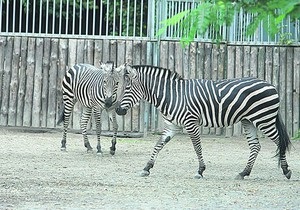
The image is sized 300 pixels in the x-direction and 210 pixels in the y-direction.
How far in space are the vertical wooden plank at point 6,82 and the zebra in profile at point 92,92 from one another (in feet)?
8.78

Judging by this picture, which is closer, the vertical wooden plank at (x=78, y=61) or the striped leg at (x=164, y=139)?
the striped leg at (x=164, y=139)

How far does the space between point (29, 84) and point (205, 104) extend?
6676 millimetres

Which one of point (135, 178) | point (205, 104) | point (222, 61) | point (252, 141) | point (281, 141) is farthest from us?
point (222, 61)

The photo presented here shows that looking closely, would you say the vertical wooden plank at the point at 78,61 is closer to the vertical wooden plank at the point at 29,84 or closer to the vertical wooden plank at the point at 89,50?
the vertical wooden plank at the point at 89,50

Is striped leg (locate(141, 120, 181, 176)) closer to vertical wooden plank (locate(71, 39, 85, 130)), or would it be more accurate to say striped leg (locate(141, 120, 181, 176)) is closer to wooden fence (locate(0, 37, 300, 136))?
wooden fence (locate(0, 37, 300, 136))

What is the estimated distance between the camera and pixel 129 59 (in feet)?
55.1

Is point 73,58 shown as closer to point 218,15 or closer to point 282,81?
point 282,81

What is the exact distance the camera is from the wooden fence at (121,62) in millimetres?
16750

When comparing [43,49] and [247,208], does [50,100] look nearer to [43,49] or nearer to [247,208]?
[43,49]

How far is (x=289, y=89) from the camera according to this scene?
16750 mm

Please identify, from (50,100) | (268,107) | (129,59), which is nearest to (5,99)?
(50,100)

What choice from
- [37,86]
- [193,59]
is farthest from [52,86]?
[193,59]

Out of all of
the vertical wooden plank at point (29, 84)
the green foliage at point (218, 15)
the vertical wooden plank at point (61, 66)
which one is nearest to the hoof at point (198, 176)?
the green foliage at point (218, 15)

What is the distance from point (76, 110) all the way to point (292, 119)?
4.47 m
